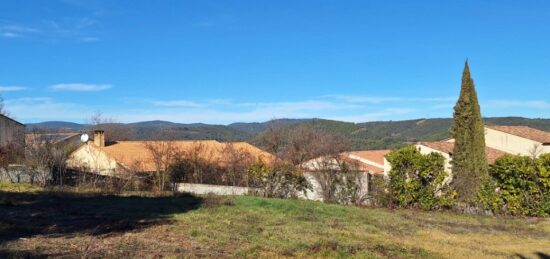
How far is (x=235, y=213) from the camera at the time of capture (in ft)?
43.6

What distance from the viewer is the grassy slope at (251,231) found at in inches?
319

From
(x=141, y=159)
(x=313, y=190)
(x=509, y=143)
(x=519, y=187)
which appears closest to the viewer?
(x=519, y=187)

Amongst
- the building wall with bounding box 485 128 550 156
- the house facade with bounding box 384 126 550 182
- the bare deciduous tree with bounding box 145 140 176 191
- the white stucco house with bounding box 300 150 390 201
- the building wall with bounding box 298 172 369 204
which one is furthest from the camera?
the building wall with bounding box 485 128 550 156

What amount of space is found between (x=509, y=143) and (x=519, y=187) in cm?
2819

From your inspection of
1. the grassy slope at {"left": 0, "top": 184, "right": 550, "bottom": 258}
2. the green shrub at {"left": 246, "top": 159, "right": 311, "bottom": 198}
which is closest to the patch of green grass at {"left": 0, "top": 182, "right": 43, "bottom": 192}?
the grassy slope at {"left": 0, "top": 184, "right": 550, "bottom": 258}

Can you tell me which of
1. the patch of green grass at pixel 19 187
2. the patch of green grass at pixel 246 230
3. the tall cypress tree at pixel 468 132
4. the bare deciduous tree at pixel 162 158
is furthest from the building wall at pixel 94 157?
the tall cypress tree at pixel 468 132

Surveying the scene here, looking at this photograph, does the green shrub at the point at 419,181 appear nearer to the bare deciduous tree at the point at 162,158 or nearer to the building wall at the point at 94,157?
the bare deciduous tree at the point at 162,158

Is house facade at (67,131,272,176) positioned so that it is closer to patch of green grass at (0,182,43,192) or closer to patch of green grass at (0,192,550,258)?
patch of green grass at (0,182,43,192)

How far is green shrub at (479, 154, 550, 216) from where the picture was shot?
1588 centimetres

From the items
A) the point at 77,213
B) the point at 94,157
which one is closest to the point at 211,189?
the point at 77,213

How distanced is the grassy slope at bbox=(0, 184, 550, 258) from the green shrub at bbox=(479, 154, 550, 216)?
1.11 meters

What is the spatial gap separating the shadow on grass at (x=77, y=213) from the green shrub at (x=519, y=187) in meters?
10.3

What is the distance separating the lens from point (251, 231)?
409 inches

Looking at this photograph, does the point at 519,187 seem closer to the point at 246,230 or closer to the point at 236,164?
the point at 246,230
